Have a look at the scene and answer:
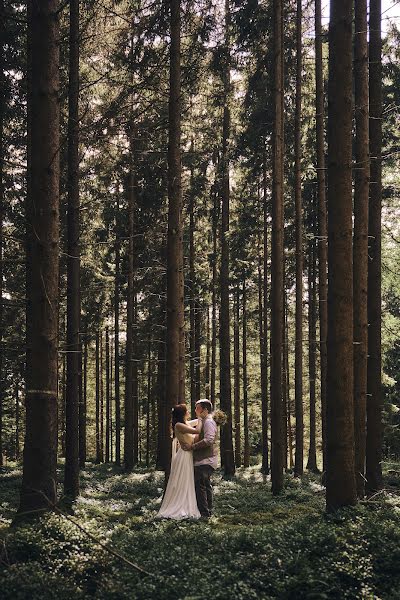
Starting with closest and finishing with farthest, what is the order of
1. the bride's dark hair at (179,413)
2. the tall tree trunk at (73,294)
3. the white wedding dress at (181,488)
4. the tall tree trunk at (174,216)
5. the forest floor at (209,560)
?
1. the forest floor at (209,560)
2. the white wedding dress at (181,488)
3. the bride's dark hair at (179,413)
4. the tall tree trunk at (174,216)
5. the tall tree trunk at (73,294)

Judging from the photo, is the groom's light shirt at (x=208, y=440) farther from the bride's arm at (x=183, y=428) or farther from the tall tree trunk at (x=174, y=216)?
the tall tree trunk at (x=174, y=216)

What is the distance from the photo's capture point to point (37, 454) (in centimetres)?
840

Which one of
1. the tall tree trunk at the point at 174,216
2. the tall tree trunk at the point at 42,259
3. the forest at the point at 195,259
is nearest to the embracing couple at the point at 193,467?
the forest at the point at 195,259

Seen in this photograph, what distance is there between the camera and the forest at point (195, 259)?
24.4ft

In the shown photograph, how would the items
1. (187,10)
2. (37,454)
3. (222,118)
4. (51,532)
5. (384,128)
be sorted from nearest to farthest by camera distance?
(51,532), (37,454), (187,10), (384,128), (222,118)

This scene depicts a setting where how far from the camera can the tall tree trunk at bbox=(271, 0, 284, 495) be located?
653 inches

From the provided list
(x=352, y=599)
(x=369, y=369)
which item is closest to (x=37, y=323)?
(x=352, y=599)

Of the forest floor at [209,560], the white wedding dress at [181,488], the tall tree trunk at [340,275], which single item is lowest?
the white wedding dress at [181,488]

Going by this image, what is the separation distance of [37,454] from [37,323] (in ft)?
5.85

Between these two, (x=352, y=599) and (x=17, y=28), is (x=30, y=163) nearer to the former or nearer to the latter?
(x=352, y=599)

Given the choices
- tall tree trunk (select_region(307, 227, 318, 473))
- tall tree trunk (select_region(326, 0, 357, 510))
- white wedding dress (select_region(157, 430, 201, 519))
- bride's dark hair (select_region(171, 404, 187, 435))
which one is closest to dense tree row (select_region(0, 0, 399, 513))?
tall tree trunk (select_region(326, 0, 357, 510))

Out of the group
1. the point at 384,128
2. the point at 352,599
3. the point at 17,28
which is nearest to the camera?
the point at 352,599

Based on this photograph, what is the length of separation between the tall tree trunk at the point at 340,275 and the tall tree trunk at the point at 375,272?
17.3 feet

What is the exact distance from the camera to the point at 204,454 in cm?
1270
